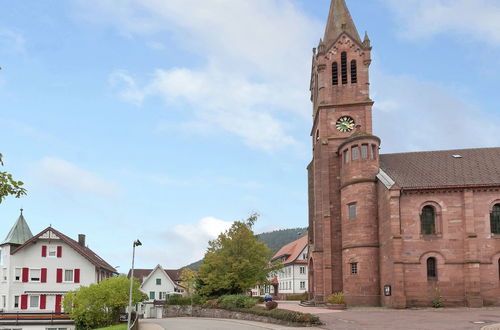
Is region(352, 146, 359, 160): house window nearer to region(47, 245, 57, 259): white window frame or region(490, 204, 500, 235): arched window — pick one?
region(490, 204, 500, 235): arched window

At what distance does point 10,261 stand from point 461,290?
142 ft

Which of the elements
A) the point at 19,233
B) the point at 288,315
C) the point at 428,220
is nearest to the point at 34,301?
the point at 19,233

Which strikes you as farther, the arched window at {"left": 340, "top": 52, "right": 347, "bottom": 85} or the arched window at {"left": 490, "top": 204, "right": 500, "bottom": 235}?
the arched window at {"left": 340, "top": 52, "right": 347, "bottom": 85}

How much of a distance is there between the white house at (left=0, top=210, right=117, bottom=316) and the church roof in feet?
107

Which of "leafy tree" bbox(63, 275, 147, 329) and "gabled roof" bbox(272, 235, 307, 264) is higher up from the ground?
"gabled roof" bbox(272, 235, 307, 264)

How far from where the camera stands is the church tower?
44.3m

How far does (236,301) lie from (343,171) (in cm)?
1513

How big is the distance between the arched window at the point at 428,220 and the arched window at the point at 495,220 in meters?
4.48

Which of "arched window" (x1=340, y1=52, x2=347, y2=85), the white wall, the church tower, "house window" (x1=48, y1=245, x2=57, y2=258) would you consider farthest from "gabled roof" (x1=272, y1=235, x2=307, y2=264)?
"house window" (x1=48, y1=245, x2=57, y2=258)

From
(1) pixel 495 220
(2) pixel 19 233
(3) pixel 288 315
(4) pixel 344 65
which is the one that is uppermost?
(4) pixel 344 65

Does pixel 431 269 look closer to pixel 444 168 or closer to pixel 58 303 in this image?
pixel 444 168

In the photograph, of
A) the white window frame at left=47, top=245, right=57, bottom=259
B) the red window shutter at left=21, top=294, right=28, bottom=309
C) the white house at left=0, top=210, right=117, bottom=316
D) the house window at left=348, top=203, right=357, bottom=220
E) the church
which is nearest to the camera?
the church

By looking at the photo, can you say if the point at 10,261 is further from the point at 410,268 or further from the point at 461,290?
the point at 461,290

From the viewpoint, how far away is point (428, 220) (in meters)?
42.4
